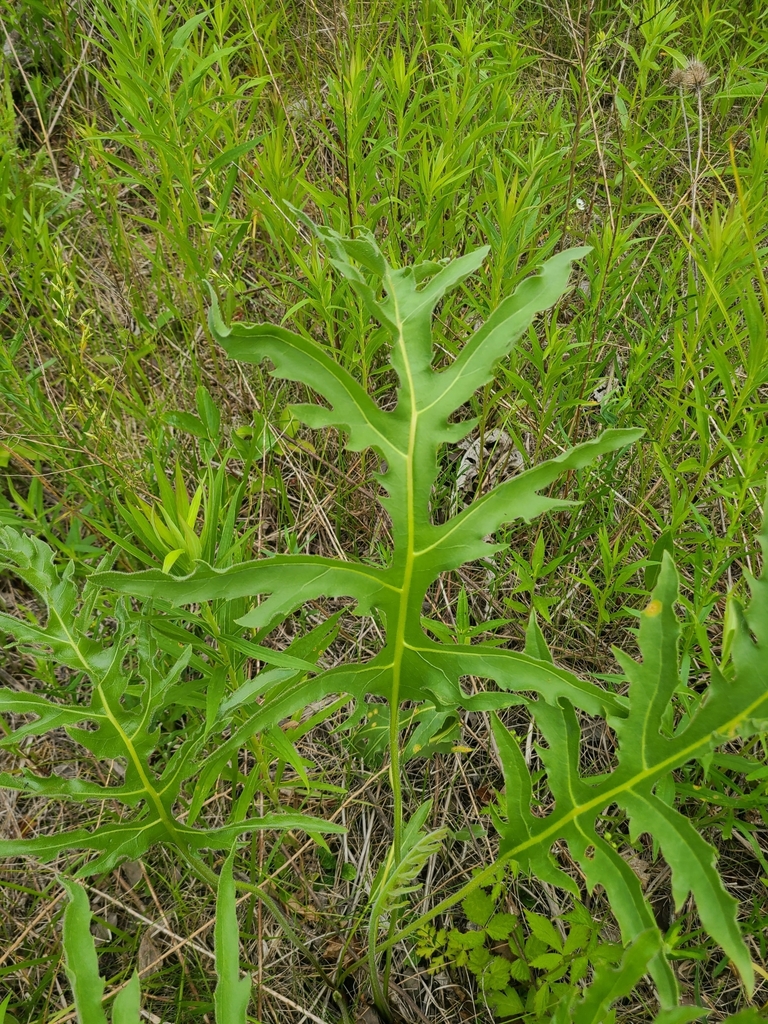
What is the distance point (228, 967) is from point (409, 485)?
29.3 inches

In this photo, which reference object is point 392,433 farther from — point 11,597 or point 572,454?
point 11,597

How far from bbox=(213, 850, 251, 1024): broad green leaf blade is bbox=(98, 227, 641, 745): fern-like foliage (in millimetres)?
262

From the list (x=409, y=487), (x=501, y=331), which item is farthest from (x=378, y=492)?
(x=501, y=331)

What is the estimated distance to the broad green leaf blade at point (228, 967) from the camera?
0.95 metres

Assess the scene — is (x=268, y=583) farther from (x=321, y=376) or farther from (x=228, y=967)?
(x=228, y=967)

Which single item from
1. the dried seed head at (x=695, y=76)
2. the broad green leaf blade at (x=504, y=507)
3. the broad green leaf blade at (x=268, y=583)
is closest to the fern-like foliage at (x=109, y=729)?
the broad green leaf blade at (x=268, y=583)

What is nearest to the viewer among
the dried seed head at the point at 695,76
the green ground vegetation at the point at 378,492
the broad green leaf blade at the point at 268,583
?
the broad green leaf blade at the point at 268,583

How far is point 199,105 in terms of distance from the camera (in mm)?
1891

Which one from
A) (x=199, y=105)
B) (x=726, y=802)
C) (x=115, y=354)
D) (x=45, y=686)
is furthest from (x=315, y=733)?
(x=199, y=105)

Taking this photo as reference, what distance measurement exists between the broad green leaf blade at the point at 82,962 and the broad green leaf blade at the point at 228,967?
154 millimetres

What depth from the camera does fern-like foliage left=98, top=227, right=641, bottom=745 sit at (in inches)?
40.5

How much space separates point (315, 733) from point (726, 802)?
1.08 meters

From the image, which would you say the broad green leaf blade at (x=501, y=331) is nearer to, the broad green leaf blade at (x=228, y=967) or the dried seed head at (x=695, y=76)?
the broad green leaf blade at (x=228, y=967)

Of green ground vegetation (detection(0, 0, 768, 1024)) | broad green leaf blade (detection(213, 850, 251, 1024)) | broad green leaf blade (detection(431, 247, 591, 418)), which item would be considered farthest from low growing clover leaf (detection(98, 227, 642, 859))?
broad green leaf blade (detection(213, 850, 251, 1024))
